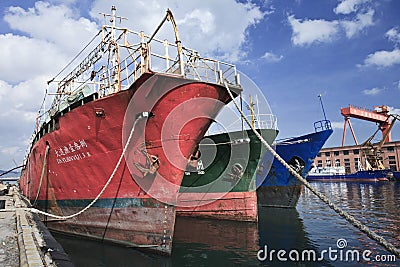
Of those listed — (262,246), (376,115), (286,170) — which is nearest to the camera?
(262,246)

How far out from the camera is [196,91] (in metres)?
7.10

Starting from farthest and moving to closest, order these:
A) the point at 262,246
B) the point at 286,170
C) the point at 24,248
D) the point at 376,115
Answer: the point at 376,115, the point at 286,170, the point at 262,246, the point at 24,248

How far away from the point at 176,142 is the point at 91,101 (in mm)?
2630

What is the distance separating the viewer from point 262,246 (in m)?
8.27

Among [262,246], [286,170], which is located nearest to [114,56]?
[262,246]

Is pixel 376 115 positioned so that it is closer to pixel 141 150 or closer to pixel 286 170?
pixel 286 170

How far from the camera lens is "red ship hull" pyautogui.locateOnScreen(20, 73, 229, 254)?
6.92 metres

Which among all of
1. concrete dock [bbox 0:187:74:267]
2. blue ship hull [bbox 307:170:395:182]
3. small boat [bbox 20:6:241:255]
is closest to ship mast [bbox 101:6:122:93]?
small boat [bbox 20:6:241:255]

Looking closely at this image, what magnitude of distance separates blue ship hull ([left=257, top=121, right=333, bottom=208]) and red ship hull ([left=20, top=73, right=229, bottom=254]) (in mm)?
7652

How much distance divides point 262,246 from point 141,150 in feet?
14.7

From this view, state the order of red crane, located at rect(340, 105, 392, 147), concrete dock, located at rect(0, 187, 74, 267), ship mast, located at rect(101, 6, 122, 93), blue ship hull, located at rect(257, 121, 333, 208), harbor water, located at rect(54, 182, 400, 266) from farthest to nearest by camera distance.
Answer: red crane, located at rect(340, 105, 392, 147), blue ship hull, located at rect(257, 121, 333, 208), ship mast, located at rect(101, 6, 122, 93), harbor water, located at rect(54, 182, 400, 266), concrete dock, located at rect(0, 187, 74, 267)

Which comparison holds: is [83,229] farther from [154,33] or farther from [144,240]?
[154,33]

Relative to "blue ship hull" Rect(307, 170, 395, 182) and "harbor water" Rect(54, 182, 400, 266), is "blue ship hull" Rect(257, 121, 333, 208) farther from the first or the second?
"blue ship hull" Rect(307, 170, 395, 182)

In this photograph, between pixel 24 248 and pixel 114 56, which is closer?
pixel 24 248
